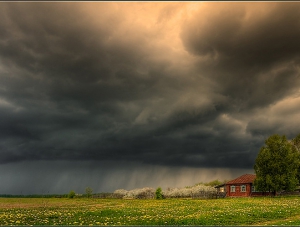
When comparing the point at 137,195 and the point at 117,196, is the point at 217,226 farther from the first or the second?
the point at 117,196

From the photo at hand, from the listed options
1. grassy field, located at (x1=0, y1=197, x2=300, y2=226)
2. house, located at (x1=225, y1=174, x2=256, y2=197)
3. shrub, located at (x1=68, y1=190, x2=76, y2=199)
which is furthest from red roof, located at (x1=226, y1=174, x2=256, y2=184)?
shrub, located at (x1=68, y1=190, x2=76, y2=199)

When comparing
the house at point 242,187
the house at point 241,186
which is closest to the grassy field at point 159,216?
the house at point 242,187

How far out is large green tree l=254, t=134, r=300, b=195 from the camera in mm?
75000

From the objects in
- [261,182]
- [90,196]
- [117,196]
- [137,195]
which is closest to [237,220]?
[261,182]

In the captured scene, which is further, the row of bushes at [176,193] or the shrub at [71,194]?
the shrub at [71,194]

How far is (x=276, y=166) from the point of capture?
250 feet

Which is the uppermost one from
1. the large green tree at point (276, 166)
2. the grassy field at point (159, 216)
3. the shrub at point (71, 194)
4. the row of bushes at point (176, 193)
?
the large green tree at point (276, 166)

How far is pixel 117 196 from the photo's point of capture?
4845 inches

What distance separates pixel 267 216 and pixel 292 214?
4739 mm

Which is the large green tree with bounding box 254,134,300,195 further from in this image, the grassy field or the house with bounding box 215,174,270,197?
the grassy field

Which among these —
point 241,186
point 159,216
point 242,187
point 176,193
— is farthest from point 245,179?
point 159,216

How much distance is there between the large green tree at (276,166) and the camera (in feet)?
246

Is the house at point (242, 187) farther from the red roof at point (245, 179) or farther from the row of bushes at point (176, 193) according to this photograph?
the row of bushes at point (176, 193)

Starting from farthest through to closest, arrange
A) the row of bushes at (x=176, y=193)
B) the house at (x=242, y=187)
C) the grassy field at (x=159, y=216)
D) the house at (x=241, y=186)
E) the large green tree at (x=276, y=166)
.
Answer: the house at (x=241, y=186) < the house at (x=242, y=187) < the row of bushes at (x=176, y=193) < the large green tree at (x=276, y=166) < the grassy field at (x=159, y=216)
